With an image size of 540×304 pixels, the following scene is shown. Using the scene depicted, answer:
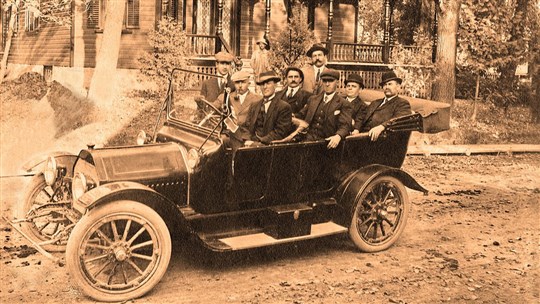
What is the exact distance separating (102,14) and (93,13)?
0.30 m

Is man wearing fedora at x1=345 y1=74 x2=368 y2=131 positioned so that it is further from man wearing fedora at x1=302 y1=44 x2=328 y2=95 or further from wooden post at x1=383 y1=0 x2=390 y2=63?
wooden post at x1=383 y1=0 x2=390 y2=63

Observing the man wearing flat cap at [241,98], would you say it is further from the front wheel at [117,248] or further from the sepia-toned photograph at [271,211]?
the front wheel at [117,248]

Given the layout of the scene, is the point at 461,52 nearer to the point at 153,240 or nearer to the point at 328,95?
the point at 328,95

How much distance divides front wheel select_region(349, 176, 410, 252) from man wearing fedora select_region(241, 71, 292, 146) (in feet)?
3.33

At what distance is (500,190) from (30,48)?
1786cm

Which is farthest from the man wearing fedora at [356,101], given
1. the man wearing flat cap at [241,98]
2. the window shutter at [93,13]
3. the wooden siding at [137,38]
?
the window shutter at [93,13]

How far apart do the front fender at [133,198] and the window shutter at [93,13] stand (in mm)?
14910

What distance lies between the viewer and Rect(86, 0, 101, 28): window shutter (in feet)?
61.1

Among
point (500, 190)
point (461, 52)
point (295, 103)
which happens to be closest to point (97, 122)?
point (295, 103)

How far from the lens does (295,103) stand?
689 cm

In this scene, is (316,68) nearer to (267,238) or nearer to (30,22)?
(267,238)

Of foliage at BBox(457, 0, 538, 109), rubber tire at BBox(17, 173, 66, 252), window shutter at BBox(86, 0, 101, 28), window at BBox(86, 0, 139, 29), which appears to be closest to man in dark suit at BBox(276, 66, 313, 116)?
rubber tire at BBox(17, 173, 66, 252)

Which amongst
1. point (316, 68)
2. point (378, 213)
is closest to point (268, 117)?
point (378, 213)

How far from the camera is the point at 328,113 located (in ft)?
20.5
